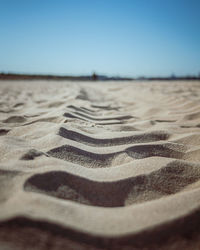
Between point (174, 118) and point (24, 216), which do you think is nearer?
point (24, 216)

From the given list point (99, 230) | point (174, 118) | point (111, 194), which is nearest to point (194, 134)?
point (174, 118)

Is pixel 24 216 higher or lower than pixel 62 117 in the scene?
lower

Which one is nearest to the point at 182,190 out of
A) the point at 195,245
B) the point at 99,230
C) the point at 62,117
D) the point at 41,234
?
the point at 195,245

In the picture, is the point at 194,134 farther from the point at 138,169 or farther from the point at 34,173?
the point at 34,173

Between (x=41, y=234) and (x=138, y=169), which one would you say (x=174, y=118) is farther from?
(x=41, y=234)

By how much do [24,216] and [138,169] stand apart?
0.48 m

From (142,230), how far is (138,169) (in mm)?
309

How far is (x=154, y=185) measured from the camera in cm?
71

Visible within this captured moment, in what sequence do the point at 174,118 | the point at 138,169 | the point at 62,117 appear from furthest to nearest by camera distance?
the point at 174,118 < the point at 62,117 < the point at 138,169

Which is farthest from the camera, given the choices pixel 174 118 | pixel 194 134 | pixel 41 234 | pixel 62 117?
pixel 174 118

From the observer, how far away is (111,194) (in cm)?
66

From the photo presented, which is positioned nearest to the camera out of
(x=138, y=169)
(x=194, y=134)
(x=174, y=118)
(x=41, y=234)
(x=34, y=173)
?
(x=41, y=234)

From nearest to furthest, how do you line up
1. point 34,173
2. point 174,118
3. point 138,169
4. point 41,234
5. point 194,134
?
1. point 41,234
2. point 34,173
3. point 138,169
4. point 194,134
5. point 174,118

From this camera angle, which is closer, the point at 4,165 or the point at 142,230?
the point at 142,230
